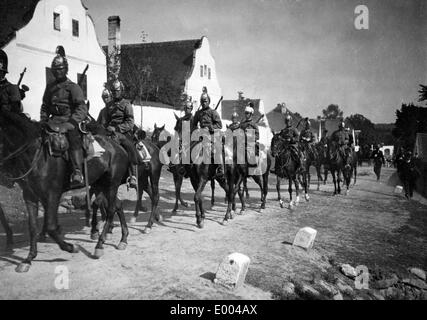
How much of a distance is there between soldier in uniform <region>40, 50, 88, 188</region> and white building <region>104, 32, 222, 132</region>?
658 inches

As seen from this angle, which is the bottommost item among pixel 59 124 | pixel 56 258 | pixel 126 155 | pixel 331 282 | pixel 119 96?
pixel 331 282

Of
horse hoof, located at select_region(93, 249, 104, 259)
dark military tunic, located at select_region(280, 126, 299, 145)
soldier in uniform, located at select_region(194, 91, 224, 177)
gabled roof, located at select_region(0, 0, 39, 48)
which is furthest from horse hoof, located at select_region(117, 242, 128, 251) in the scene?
gabled roof, located at select_region(0, 0, 39, 48)

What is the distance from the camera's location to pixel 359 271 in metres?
6.65

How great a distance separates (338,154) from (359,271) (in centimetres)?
1017

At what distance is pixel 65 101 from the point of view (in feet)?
19.6

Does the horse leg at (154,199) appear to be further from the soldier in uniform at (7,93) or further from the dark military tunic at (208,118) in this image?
the soldier in uniform at (7,93)

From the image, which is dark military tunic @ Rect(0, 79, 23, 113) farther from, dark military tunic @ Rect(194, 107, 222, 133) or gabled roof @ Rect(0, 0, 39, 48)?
gabled roof @ Rect(0, 0, 39, 48)

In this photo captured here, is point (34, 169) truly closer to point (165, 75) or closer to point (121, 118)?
point (121, 118)

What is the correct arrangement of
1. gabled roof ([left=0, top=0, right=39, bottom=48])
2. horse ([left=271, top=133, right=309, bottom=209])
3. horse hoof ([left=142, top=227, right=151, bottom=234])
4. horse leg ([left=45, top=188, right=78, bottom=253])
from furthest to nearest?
gabled roof ([left=0, top=0, right=39, bottom=48]) < horse ([left=271, top=133, right=309, bottom=209]) < horse hoof ([left=142, top=227, right=151, bottom=234]) < horse leg ([left=45, top=188, right=78, bottom=253])

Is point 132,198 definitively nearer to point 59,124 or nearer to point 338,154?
point 59,124

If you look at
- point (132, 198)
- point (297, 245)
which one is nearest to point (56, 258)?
point (297, 245)

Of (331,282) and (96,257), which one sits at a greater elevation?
(96,257)

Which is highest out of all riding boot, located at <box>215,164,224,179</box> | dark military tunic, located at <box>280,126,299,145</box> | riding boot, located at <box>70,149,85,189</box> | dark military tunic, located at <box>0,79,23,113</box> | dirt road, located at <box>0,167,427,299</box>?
dark military tunic, located at <box>0,79,23,113</box>

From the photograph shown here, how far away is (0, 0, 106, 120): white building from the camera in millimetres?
16344
